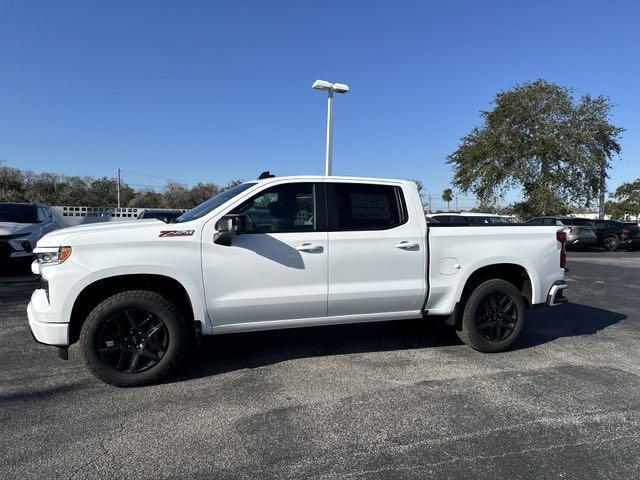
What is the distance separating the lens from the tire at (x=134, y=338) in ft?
13.7

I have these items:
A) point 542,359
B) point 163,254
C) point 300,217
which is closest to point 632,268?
point 542,359

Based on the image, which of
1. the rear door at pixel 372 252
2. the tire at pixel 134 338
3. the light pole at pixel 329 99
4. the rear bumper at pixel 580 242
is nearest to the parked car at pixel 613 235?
the rear bumper at pixel 580 242

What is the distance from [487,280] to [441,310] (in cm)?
69

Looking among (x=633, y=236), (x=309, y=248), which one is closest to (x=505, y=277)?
(x=309, y=248)

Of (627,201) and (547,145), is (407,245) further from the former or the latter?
(627,201)

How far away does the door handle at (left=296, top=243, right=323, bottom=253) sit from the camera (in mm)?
4672

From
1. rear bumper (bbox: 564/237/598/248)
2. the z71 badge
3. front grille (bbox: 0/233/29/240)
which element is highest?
the z71 badge

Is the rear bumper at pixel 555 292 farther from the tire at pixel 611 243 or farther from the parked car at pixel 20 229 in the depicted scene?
the tire at pixel 611 243

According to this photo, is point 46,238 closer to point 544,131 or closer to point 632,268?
point 632,268

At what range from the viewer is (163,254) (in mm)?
4305

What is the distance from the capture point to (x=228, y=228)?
14.0 ft

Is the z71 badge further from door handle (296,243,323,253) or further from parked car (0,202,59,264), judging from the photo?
parked car (0,202,59,264)

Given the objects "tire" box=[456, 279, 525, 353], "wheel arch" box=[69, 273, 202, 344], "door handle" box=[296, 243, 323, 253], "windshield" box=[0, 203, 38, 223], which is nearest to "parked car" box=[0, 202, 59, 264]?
"windshield" box=[0, 203, 38, 223]

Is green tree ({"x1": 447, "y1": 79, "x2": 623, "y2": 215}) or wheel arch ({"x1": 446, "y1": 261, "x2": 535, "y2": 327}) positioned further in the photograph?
green tree ({"x1": 447, "y1": 79, "x2": 623, "y2": 215})
